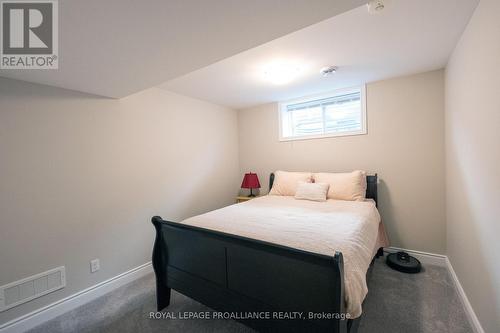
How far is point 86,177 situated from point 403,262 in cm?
350

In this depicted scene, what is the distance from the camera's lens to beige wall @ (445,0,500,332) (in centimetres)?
122

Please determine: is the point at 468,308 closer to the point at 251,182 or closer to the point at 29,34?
the point at 251,182

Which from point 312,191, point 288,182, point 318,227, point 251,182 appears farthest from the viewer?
point 251,182

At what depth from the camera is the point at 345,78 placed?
2627mm

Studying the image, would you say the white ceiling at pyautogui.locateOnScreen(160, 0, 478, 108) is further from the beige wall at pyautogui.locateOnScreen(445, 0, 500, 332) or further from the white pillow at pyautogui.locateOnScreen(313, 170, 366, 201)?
the white pillow at pyautogui.locateOnScreen(313, 170, 366, 201)

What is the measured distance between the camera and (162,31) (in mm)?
1155

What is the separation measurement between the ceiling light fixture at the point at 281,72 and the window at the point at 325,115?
871 mm

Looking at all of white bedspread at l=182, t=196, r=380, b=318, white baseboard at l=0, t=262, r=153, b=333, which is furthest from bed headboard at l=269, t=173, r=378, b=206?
white baseboard at l=0, t=262, r=153, b=333

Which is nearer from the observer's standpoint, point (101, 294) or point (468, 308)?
point (468, 308)

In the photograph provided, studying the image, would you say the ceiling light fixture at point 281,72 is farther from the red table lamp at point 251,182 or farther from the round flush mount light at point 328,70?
the red table lamp at point 251,182

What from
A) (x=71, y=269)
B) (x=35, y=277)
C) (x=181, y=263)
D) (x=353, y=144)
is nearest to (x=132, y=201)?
(x=71, y=269)

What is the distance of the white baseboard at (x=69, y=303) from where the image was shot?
64.4 inches

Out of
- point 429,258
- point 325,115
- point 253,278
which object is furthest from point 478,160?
point 325,115

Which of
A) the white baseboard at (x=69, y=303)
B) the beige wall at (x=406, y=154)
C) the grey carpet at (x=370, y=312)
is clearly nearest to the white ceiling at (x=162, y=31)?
the white baseboard at (x=69, y=303)
